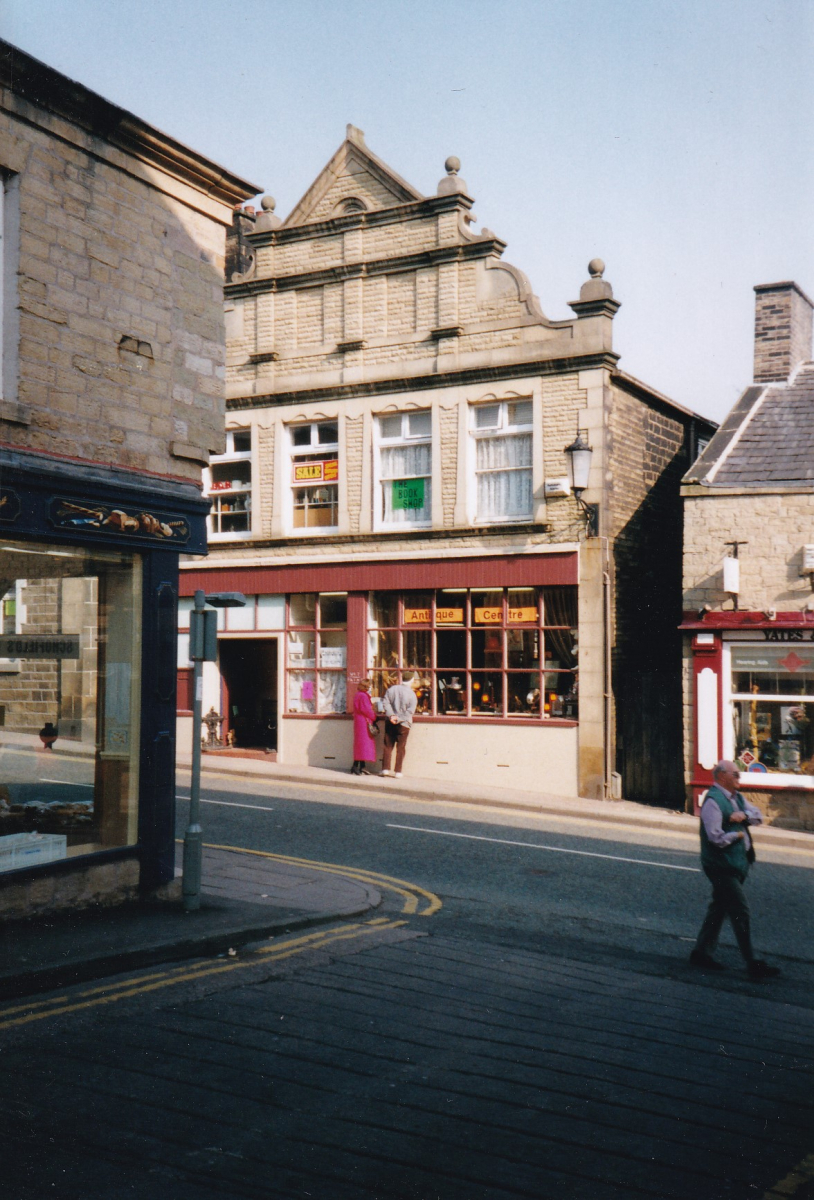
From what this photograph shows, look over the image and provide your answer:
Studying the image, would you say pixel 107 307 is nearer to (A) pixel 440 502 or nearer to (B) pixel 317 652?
(A) pixel 440 502

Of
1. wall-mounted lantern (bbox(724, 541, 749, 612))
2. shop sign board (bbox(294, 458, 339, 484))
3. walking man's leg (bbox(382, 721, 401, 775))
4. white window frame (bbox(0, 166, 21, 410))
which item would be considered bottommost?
walking man's leg (bbox(382, 721, 401, 775))

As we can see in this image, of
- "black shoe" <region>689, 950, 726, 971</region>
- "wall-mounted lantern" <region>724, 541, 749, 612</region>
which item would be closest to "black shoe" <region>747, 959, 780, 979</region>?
"black shoe" <region>689, 950, 726, 971</region>

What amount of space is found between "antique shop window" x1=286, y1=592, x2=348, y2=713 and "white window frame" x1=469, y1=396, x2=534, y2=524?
10.4 ft

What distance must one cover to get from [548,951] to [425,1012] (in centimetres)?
226

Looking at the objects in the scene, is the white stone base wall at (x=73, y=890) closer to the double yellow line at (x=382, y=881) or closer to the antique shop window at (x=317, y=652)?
the double yellow line at (x=382, y=881)

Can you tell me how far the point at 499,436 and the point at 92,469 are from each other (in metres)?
11.8

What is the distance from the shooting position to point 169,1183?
4258 millimetres

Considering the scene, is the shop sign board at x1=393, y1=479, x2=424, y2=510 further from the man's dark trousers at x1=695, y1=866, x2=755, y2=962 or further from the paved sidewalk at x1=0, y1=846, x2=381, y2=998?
the man's dark trousers at x1=695, y1=866, x2=755, y2=962

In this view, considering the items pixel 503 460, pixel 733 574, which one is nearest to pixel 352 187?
pixel 503 460

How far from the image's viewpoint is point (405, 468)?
20219 millimetres

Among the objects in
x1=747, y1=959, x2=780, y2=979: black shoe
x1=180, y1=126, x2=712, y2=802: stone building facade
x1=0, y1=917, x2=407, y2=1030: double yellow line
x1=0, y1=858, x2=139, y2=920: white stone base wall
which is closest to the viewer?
x1=0, y1=917, x2=407, y2=1030: double yellow line

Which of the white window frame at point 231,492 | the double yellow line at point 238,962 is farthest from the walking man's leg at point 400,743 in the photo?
the double yellow line at point 238,962

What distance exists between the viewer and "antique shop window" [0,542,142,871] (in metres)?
8.17

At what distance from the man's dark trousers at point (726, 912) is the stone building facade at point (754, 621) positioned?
848 cm
